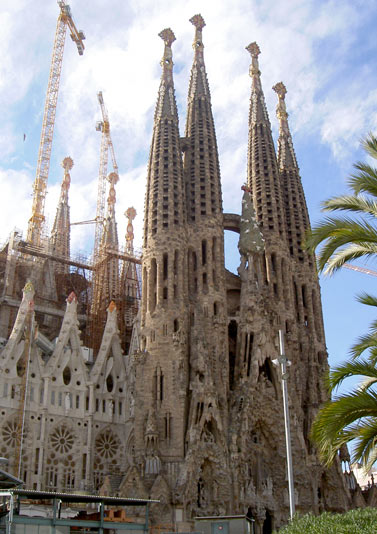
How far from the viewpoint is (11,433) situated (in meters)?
34.9

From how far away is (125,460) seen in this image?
122ft

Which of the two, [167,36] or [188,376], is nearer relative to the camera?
[188,376]

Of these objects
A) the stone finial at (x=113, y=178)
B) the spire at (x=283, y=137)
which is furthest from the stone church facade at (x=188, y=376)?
the stone finial at (x=113, y=178)

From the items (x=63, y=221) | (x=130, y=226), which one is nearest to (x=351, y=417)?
(x=63, y=221)

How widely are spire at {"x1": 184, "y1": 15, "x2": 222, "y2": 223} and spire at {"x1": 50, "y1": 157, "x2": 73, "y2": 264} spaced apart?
19.0 meters

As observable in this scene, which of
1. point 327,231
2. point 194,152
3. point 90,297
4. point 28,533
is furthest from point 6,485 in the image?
point 90,297

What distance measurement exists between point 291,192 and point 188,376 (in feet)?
64.8

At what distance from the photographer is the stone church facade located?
33.5 meters

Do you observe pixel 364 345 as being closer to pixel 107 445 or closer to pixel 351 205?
pixel 351 205

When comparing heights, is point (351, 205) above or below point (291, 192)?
below

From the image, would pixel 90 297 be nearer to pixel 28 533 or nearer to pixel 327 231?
pixel 28 533

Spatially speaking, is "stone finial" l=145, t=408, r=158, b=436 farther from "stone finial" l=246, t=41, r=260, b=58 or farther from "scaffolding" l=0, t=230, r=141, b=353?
"stone finial" l=246, t=41, r=260, b=58

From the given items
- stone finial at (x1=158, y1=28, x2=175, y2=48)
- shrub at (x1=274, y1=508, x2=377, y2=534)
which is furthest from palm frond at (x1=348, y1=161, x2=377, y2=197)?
stone finial at (x1=158, y1=28, x2=175, y2=48)

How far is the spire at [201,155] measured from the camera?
A: 1628 inches
